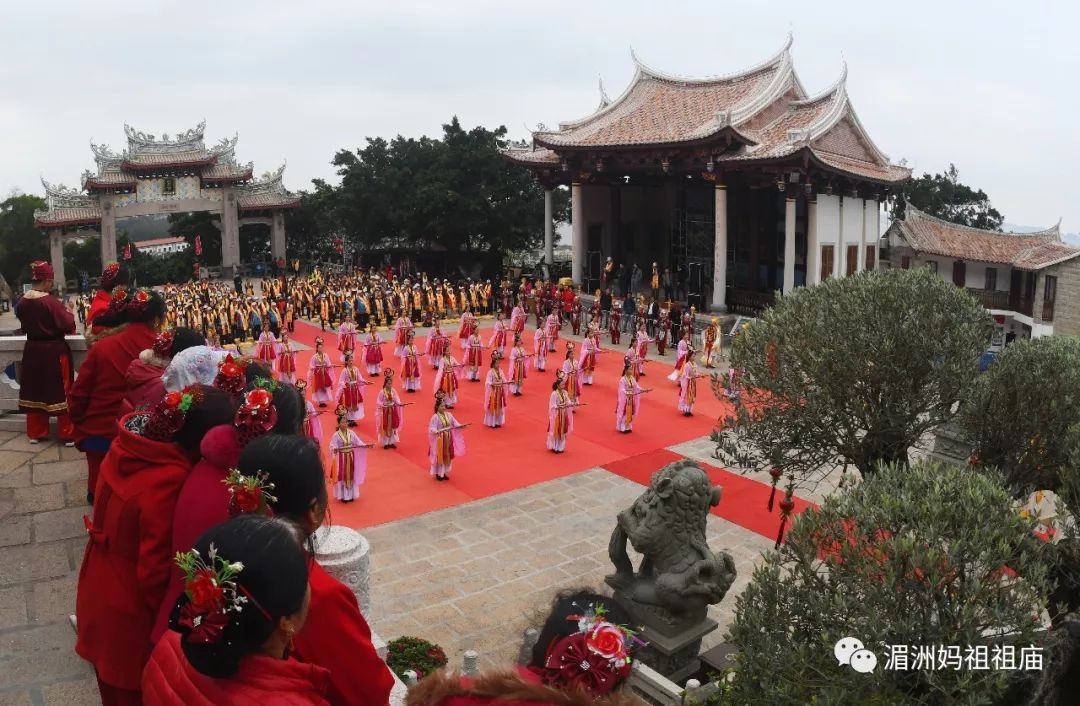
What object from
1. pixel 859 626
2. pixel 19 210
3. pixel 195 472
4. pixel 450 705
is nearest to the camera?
pixel 450 705

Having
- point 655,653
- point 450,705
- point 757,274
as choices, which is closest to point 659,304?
point 757,274

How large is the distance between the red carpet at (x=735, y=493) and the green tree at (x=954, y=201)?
31103mm

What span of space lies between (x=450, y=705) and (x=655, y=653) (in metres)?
4.06

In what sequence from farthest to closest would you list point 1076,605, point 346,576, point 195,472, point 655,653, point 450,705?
point 655,653, point 1076,605, point 346,576, point 195,472, point 450,705

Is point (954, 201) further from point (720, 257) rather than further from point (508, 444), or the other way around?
point (508, 444)

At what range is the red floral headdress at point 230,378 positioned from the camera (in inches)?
134

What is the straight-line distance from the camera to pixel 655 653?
559cm

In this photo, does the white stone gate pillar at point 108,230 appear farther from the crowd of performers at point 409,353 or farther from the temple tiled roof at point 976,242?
the temple tiled roof at point 976,242

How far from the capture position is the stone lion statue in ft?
18.3

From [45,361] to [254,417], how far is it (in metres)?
5.38

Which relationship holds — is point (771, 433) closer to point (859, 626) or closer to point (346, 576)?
point (859, 626)

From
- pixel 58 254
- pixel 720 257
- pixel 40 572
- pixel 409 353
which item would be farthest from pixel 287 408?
pixel 58 254

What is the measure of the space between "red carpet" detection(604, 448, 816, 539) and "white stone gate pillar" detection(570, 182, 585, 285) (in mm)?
14807

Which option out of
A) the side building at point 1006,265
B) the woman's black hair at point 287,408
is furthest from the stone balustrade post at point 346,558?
the side building at point 1006,265
